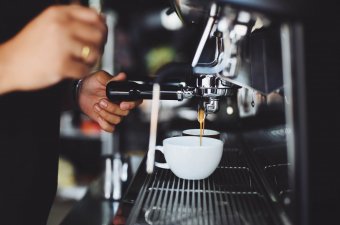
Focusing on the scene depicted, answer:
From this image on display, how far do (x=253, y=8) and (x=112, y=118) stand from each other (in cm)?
72

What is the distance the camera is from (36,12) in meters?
0.93

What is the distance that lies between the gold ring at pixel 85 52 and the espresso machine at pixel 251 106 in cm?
12

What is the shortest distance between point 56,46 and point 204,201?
1.35 ft

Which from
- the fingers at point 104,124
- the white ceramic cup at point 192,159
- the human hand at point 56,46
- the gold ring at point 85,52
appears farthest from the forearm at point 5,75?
the fingers at point 104,124

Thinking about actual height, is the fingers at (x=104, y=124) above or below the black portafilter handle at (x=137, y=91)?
below

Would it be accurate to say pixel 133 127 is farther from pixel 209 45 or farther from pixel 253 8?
pixel 253 8

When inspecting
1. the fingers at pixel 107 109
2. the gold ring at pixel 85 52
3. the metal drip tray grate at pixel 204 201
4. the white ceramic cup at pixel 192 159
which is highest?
the gold ring at pixel 85 52

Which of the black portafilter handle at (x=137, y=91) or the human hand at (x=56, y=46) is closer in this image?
the human hand at (x=56, y=46)

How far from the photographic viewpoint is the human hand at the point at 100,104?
3.55ft

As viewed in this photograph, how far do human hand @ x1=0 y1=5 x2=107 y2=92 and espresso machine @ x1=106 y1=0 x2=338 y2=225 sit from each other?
0.41 feet

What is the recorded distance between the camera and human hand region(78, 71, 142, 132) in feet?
3.55

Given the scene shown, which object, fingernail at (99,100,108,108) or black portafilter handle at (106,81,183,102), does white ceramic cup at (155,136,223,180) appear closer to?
black portafilter handle at (106,81,183,102)

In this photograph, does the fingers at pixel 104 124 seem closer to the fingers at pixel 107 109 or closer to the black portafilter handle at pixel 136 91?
the fingers at pixel 107 109

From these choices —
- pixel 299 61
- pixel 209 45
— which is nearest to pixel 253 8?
pixel 299 61
